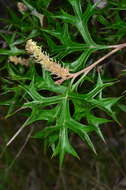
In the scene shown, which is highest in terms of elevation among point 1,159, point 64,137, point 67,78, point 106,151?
point 67,78

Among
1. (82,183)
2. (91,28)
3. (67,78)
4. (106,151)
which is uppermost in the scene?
(91,28)

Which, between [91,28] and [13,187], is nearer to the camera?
[91,28]

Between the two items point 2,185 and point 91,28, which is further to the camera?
point 2,185

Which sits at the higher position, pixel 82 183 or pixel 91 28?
pixel 91 28


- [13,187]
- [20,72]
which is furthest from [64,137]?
[13,187]

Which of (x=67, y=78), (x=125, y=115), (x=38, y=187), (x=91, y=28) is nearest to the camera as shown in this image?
(x=67, y=78)

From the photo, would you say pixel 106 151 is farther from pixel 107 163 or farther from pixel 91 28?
pixel 91 28

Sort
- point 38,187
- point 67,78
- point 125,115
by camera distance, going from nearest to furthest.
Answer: point 67,78, point 125,115, point 38,187

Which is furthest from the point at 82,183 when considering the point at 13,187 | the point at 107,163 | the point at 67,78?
the point at 67,78

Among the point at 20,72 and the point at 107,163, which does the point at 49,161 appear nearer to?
the point at 107,163
